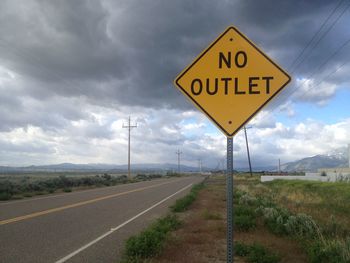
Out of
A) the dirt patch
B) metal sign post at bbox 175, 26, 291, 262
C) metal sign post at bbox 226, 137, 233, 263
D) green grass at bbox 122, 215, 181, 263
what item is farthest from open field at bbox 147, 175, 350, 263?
metal sign post at bbox 175, 26, 291, 262

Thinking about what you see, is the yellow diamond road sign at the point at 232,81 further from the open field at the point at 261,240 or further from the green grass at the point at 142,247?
the open field at the point at 261,240

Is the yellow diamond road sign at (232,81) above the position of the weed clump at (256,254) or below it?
above

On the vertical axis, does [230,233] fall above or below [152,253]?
above

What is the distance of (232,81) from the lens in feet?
18.4

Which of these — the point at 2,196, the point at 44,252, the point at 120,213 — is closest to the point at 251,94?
the point at 44,252

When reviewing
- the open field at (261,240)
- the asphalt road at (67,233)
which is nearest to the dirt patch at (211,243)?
the open field at (261,240)

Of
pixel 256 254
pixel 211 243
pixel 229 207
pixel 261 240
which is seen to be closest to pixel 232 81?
pixel 229 207

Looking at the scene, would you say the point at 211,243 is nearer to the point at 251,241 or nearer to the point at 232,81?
the point at 251,241

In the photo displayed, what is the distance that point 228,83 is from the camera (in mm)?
5621

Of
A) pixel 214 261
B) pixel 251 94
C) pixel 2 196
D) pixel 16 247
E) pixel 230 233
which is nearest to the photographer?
pixel 230 233

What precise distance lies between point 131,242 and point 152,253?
468 millimetres

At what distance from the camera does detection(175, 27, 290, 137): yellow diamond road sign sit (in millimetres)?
5527

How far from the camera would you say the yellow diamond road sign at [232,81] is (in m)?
5.53

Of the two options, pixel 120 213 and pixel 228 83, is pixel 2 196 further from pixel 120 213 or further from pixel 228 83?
pixel 228 83
